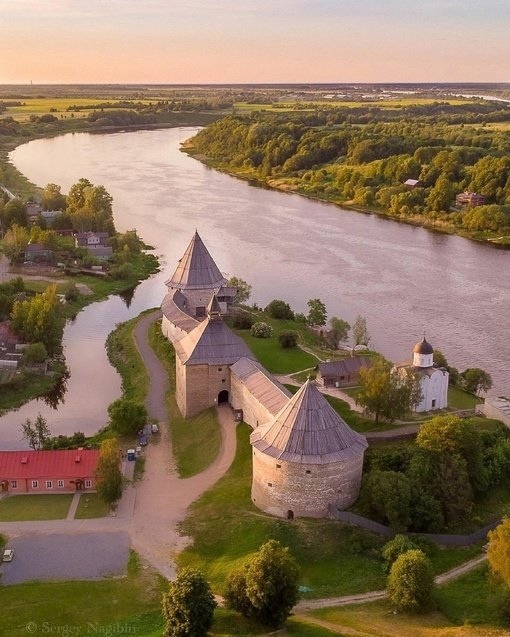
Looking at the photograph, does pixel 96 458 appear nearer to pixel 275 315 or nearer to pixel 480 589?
pixel 480 589

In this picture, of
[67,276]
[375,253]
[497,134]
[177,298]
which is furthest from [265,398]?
[497,134]

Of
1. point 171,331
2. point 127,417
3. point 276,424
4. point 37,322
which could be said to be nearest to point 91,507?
point 127,417

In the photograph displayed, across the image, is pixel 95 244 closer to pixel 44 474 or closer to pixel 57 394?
pixel 57 394

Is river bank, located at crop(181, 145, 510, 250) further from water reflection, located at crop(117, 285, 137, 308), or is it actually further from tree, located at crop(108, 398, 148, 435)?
tree, located at crop(108, 398, 148, 435)

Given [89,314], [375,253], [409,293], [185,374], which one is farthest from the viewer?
[375,253]

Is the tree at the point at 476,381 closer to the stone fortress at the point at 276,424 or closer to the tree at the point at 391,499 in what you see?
the stone fortress at the point at 276,424

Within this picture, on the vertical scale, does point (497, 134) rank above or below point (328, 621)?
above
